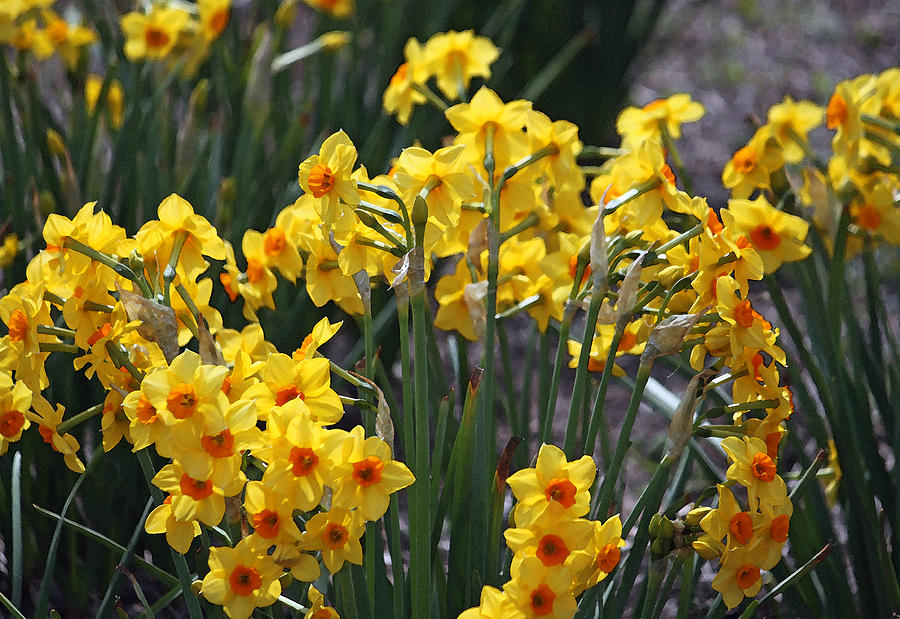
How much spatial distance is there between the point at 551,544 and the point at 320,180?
1.39 ft

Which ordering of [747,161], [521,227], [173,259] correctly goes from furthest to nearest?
[747,161] → [521,227] → [173,259]

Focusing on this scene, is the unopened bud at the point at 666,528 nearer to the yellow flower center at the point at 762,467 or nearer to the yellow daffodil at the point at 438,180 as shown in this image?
the yellow flower center at the point at 762,467

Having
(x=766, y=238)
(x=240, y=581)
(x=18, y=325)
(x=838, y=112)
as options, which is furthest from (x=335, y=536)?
(x=838, y=112)

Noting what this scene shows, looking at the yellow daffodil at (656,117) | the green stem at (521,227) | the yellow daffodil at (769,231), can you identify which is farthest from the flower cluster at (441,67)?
the yellow daffodil at (769,231)

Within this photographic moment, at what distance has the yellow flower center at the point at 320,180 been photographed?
3.02 ft

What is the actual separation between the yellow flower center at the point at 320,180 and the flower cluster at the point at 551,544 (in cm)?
34

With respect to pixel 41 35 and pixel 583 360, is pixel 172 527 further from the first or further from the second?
pixel 41 35

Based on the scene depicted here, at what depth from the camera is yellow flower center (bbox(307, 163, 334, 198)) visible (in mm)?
919

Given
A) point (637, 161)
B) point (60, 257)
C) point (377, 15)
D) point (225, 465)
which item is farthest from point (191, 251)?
point (377, 15)

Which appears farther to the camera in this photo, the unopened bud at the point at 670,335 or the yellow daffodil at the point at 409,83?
the yellow daffodil at the point at 409,83

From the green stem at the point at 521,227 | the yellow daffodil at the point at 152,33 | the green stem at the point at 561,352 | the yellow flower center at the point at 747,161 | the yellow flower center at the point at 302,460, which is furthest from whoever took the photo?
the yellow daffodil at the point at 152,33

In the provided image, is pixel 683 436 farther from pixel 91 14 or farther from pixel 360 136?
pixel 91 14

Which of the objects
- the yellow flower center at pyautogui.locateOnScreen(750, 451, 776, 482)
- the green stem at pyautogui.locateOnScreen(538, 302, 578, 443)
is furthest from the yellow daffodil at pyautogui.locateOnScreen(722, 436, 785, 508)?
the green stem at pyautogui.locateOnScreen(538, 302, 578, 443)

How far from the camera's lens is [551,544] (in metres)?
0.85
